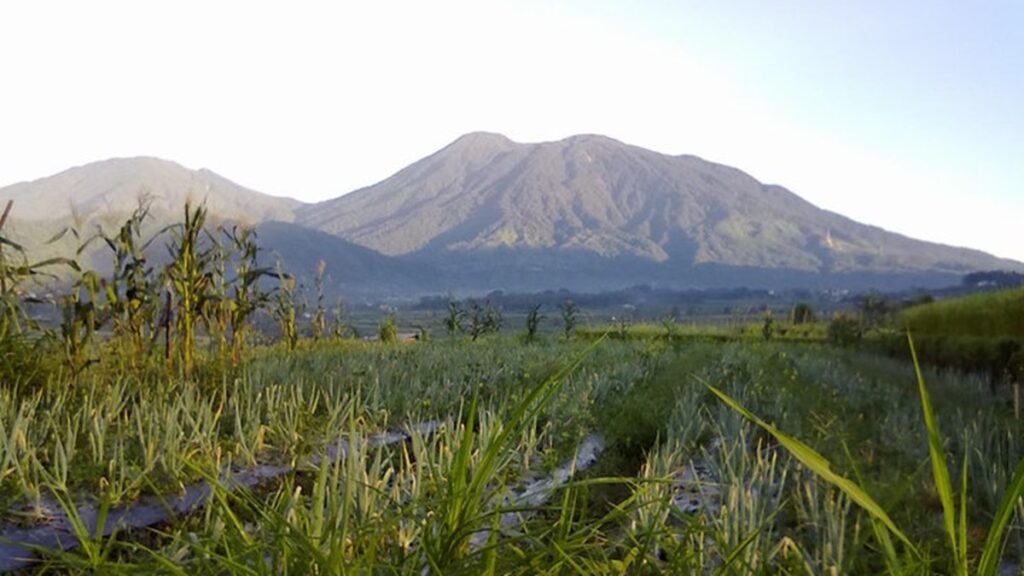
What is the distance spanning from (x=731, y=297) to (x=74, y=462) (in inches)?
6080

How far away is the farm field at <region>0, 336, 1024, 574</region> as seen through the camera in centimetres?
175

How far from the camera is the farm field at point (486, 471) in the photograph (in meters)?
1.75

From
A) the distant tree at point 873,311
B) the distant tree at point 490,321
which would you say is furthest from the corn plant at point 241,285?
the distant tree at point 873,311

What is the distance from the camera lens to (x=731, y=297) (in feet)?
501

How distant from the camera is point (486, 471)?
63.5 inches

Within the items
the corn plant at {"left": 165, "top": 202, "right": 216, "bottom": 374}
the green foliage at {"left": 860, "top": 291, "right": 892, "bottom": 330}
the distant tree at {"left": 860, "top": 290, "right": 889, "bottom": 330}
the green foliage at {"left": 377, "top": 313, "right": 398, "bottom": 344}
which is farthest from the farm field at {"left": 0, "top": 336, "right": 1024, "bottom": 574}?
the distant tree at {"left": 860, "top": 290, "right": 889, "bottom": 330}

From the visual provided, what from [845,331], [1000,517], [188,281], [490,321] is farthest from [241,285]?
[845,331]

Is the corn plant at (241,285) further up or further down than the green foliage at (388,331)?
further up

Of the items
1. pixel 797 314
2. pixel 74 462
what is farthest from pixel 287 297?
pixel 797 314

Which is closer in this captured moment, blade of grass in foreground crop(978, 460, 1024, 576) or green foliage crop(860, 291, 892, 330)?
blade of grass in foreground crop(978, 460, 1024, 576)

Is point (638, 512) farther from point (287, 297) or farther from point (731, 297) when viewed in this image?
point (731, 297)

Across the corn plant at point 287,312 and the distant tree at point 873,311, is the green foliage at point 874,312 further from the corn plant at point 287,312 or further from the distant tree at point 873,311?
the corn plant at point 287,312

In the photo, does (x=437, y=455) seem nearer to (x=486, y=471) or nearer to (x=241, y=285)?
(x=486, y=471)

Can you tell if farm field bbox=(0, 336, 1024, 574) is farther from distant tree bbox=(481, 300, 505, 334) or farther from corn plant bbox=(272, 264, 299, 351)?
distant tree bbox=(481, 300, 505, 334)
